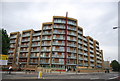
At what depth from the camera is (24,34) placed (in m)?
66.1

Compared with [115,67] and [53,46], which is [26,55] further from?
[115,67]

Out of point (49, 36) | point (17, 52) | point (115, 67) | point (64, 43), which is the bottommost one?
point (115, 67)

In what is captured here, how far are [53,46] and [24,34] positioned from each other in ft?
73.8

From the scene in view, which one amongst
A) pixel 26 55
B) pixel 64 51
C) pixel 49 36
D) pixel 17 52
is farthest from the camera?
pixel 17 52

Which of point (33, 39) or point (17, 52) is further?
point (17, 52)

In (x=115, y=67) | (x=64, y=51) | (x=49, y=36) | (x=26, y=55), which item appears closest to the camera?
(x=64, y=51)

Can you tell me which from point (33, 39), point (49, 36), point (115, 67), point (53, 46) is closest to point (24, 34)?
point (33, 39)

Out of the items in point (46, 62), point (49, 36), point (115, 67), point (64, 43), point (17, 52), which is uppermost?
point (49, 36)

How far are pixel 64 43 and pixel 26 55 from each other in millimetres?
21738

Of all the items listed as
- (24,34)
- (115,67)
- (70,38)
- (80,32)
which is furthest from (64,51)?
(115,67)

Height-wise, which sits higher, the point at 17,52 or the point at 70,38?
the point at 70,38

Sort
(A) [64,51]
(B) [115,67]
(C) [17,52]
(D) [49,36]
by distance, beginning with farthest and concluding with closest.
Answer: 1. (B) [115,67]
2. (C) [17,52]
3. (D) [49,36]
4. (A) [64,51]

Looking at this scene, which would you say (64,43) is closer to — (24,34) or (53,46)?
(53,46)

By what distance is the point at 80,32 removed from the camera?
204ft
